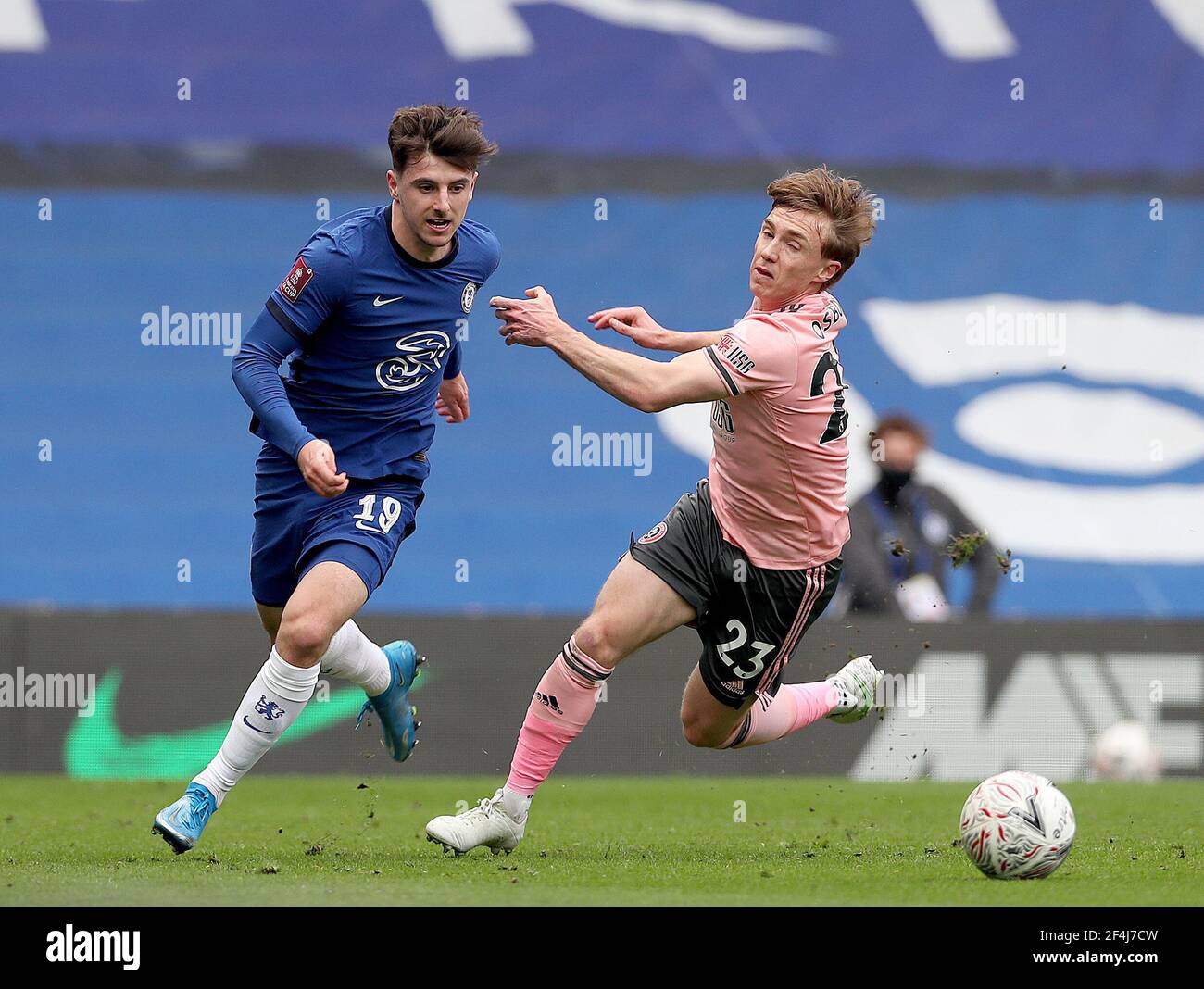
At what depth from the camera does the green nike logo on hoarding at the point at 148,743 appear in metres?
9.54

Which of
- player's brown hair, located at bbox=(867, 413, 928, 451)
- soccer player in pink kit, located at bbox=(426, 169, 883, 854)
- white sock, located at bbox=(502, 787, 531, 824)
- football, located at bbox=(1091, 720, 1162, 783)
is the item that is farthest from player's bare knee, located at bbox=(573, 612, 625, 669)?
football, located at bbox=(1091, 720, 1162, 783)

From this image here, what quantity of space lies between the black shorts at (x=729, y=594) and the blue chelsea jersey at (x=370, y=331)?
947mm

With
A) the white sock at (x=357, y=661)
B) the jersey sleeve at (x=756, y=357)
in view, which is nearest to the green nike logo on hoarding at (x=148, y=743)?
the white sock at (x=357, y=661)

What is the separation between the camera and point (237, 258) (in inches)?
498

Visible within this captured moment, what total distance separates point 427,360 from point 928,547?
4.73 m

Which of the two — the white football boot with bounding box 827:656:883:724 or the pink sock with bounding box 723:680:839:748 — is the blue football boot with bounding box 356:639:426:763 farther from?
the white football boot with bounding box 827:656:883:724

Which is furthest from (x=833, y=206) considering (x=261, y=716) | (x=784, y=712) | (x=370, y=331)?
(x=261, y=716)

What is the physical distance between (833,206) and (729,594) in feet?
4.40

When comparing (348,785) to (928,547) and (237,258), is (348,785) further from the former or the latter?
(237,258)

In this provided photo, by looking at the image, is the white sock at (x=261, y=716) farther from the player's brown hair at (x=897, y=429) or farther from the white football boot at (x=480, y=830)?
the player's brown hair at (x=897, y=429)

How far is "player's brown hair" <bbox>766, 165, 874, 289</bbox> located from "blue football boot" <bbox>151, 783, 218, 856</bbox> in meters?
2.68

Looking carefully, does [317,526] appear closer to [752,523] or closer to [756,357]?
[752,523]

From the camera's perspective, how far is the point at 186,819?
5738 mm

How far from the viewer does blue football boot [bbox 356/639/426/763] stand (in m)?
6.87
